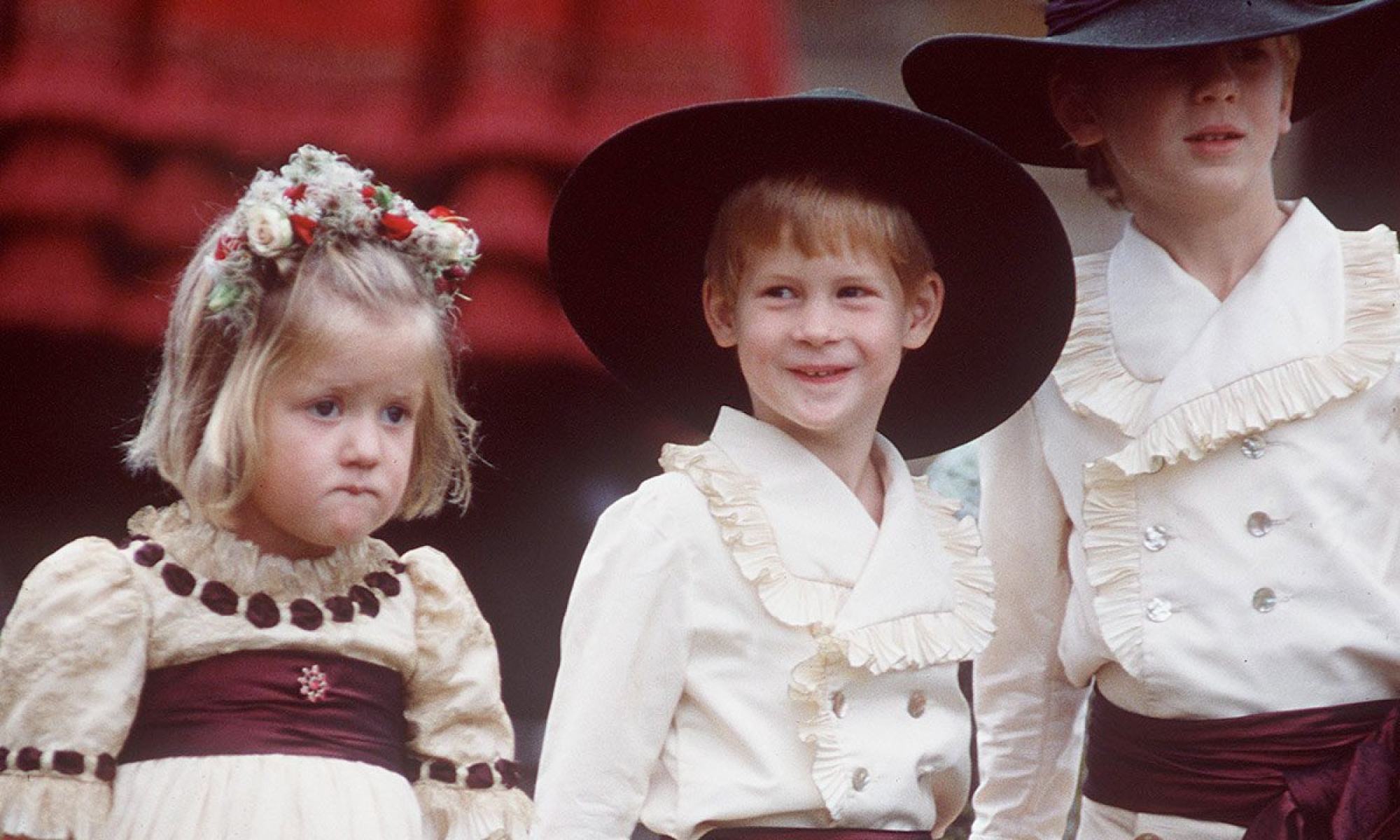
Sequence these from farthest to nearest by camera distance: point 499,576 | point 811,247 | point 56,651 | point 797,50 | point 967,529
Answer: point 797,50 → point 499,576 → point 967,529 → point 811,247 → point 56,651

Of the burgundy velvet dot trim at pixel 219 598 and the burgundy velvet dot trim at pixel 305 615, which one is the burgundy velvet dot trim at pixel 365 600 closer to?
the burgundy velvet dot trim at pixel 305 615

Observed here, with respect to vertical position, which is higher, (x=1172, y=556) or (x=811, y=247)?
(x=811, y=247)

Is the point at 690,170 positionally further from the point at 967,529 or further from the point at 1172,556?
the point at 1172,556

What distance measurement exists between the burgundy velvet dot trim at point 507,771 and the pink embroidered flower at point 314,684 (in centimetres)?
27

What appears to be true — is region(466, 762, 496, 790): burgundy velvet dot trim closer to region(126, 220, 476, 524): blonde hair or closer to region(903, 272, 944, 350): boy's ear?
region(126, 220, 476, 524): blonde hair

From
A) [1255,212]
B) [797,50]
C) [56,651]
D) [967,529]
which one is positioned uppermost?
[797,50]

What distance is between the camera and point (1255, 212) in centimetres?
283

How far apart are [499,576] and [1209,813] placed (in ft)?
4.19

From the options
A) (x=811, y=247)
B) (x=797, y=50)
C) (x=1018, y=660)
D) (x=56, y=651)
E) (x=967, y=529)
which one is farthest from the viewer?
(x=797, y=50)

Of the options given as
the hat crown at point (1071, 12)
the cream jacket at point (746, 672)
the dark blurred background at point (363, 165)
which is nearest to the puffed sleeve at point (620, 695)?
the cream jacket at point (746, 672)

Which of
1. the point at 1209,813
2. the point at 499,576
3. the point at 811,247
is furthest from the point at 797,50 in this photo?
the point at 1209,813

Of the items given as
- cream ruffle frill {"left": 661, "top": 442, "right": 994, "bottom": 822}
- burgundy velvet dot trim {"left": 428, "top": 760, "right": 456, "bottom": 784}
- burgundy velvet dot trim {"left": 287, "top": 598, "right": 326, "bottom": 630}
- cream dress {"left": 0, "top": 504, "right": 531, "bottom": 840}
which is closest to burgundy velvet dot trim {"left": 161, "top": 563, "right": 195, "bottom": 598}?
cream dress {"left": 0, "top": 504, "right": 531, "bottom": 840}

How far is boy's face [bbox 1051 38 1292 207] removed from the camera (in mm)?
2729

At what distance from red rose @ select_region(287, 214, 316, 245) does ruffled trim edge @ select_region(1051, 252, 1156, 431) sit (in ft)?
3.52
